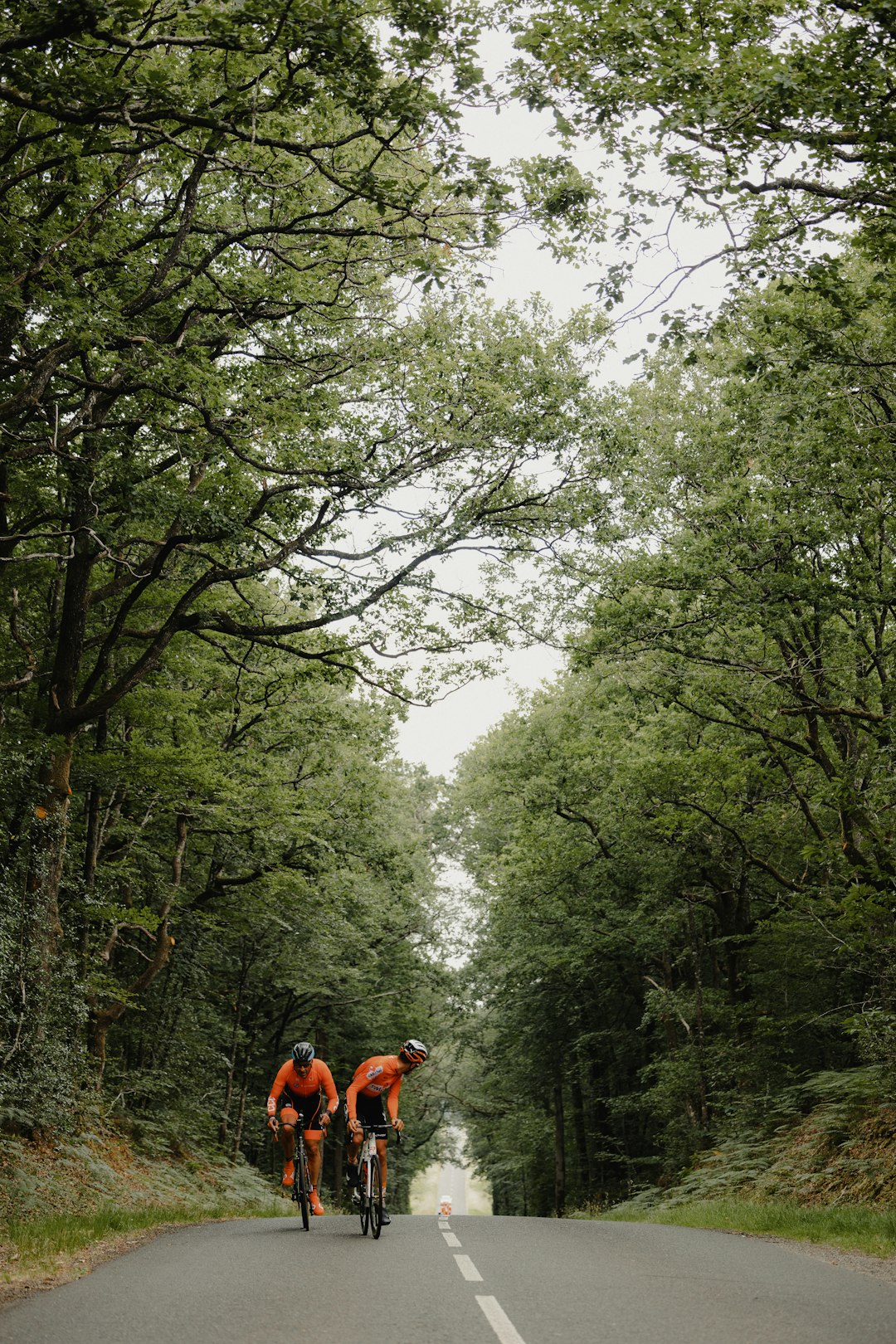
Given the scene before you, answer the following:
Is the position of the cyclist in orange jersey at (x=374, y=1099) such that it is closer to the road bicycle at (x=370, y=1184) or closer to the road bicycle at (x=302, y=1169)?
the road bicycle at (x=370, y=1184)

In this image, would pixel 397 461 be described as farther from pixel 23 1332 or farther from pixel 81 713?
pixel 23 1332

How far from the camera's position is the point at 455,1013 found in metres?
33.9

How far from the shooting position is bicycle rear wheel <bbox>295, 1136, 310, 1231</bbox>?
36.2 ft

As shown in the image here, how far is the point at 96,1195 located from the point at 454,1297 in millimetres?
6901

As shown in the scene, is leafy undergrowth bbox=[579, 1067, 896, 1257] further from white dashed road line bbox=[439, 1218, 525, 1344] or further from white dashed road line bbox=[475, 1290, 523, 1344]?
white dashed road line bbox=[475, 1290, 523, 1344]

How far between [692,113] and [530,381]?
728cm

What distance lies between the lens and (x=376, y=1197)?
9.98 m

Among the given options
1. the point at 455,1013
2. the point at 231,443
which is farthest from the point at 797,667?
the point at 455,1013

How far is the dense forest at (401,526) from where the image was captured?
787 cm

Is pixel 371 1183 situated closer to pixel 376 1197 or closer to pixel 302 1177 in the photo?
pixel 376 1197

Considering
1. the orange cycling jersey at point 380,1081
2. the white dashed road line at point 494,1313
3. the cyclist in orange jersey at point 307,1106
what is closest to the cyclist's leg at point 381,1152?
the orange cycling jersey at point 380,1081

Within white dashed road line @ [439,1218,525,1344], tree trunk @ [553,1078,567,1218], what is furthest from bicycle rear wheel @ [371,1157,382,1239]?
tree trunk @ [553,1078,567,1218]

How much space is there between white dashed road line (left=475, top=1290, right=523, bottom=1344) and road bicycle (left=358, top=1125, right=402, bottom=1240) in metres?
3.67

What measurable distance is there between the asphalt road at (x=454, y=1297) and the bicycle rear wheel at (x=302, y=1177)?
98cm
